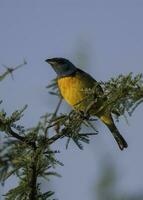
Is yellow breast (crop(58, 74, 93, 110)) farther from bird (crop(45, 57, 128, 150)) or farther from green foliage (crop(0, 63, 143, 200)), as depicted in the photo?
green foliage (crop(0, 63, 143, 200))

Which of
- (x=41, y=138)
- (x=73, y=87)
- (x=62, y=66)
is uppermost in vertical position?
(x=62, y=66)

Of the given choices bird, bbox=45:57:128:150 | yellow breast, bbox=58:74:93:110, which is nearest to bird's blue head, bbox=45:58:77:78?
bird, bbox=45:57:128:150

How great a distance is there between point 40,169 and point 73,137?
35 cm

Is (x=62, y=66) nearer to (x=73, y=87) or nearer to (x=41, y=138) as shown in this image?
(x=73, y=87)

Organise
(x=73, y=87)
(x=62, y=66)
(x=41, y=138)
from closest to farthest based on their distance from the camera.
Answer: (x=41, y=138) → (x=73, y=87) → (x=62, y=66)

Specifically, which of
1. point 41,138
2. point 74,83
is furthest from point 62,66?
point 41,138

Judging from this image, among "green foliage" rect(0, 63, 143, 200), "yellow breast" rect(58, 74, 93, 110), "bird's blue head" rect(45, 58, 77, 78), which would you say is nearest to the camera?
"green foliage" rect(0, 63, 143, 200)

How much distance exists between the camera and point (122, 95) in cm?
218

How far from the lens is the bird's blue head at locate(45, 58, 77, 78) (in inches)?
256

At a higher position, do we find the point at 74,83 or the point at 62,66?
the point at 62,66

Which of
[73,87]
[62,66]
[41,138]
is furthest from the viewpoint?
[62,66]

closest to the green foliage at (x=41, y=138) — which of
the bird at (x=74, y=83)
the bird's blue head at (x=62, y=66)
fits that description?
the bird at (x=74, y=83)

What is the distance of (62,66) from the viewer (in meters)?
6.81

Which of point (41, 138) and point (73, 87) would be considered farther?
point (73, 87)
